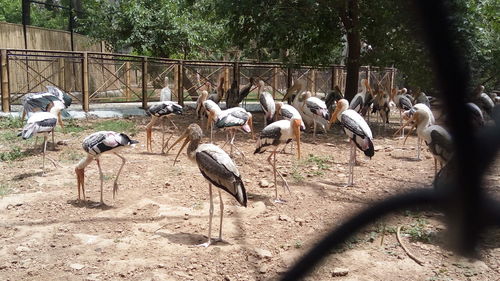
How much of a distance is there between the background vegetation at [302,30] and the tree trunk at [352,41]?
0.08 ft

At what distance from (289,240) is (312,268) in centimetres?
340

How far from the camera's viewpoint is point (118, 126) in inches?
404

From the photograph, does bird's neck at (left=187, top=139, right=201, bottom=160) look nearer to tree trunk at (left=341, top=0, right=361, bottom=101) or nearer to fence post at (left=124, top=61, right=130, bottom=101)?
tree trunk at (left=341, top=0, right=361, bottom=101)

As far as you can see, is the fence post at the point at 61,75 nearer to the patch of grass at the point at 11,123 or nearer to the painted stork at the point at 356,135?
the patch of grass at the point at 11,123

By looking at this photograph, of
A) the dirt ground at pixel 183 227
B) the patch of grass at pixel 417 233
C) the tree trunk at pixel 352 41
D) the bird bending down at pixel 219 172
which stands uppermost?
the tree trunk at pixel 352 41

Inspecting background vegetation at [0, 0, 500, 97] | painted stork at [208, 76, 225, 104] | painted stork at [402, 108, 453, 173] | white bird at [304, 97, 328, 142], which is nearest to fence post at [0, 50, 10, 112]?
background vegetation at [0, 0, 500, 97]

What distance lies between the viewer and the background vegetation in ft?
2.30

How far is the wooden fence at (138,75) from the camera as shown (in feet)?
42.9

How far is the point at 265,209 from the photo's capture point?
16.3 feet

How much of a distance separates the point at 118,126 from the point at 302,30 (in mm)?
4486

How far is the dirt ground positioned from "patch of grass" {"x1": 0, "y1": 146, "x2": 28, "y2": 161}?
17 centimetres

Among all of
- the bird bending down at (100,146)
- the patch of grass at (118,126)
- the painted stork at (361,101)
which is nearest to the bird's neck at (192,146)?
the bird bending down at (100,146)

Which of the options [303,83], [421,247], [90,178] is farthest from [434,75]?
[303,83]

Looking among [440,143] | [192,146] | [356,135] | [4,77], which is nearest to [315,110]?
[356,135]
